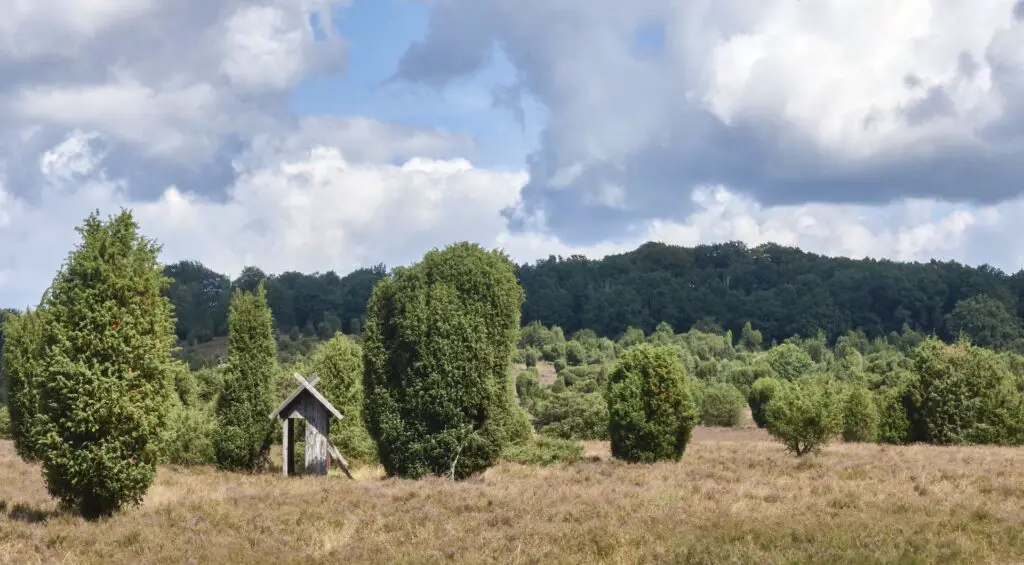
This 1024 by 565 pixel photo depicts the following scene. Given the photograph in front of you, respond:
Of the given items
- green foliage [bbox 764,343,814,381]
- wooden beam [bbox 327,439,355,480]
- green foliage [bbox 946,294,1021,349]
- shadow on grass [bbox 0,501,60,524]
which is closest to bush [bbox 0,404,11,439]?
wooden beam [bbox 327,439,355,480]

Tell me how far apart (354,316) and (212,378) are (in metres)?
129

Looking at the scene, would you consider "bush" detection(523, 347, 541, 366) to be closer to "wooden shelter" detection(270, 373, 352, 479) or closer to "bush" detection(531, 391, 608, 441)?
"bush" detection(531, 391, 608, 441)

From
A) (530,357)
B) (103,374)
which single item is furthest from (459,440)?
(530,357)

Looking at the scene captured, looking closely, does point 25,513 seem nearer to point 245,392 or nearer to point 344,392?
point 245,392

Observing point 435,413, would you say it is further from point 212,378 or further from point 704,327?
point 704,327

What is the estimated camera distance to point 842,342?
161m

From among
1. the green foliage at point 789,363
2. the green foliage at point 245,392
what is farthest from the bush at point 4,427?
the green foliage at point 789,363

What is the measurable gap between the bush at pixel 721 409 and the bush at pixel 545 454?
1868 inches

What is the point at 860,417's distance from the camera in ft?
170

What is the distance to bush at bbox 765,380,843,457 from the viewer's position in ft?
118

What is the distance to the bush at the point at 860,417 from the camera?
169 feet

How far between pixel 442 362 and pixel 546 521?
8315 mm

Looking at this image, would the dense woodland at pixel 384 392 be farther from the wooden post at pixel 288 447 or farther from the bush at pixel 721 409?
the bush at pixel 721 409

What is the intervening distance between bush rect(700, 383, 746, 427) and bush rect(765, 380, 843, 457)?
4440cm
